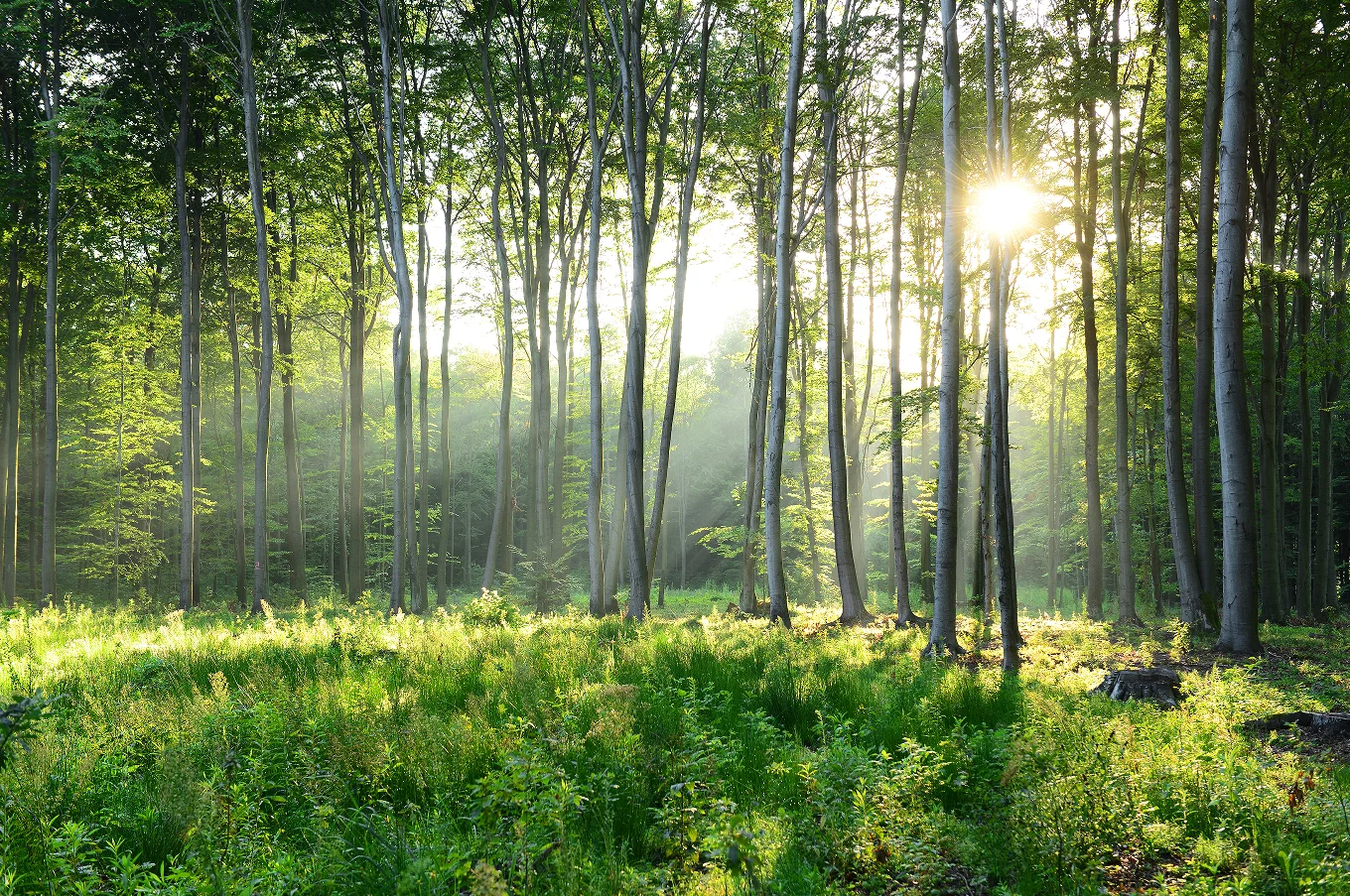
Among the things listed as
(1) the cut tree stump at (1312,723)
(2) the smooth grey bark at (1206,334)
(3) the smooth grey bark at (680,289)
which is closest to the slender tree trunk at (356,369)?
(3) the smooth grey bark at (680,289)

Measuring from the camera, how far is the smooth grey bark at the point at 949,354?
913cm

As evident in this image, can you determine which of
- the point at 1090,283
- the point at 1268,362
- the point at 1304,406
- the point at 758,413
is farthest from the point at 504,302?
the point at 1304,406

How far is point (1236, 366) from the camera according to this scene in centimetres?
927

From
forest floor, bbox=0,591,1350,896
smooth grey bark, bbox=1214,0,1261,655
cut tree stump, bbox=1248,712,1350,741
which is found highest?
smooth grey bark, bbox=1214,0,1261,655

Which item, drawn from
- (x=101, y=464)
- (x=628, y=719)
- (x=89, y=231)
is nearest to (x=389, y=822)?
(x=628, y=719)

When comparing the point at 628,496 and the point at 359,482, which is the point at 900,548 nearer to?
the point at 628,496

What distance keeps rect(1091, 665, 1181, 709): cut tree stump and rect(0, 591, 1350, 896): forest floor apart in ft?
1.12

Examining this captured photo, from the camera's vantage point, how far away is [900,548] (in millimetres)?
13344

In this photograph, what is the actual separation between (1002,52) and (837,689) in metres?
8.65

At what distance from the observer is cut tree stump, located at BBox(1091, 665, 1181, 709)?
590 cm

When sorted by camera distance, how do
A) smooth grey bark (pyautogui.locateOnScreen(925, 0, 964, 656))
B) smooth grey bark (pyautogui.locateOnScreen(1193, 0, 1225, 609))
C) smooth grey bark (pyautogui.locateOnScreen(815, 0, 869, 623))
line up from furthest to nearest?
smooth grey bark (pyautogui.locateOnScreen(815, 0, 869, 623)) → smooth grey bark (pyautogui.locateOnScreen(1193, 0, 1225, 609)) → smooth grey bark (pyautogui.locateOnScreen(925, 0, 964, 656))

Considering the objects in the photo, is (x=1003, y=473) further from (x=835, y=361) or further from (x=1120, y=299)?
(x=1120, y=299)

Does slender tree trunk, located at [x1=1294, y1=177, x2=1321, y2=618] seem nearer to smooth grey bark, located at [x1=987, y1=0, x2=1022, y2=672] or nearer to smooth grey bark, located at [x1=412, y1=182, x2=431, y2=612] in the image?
smooth grey bark, located at [x1=987, y1=0, x2=1022, y2=672]

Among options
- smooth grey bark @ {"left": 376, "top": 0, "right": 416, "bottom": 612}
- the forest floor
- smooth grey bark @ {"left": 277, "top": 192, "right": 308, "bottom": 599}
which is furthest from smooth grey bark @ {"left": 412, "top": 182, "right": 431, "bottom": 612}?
the forest floor
